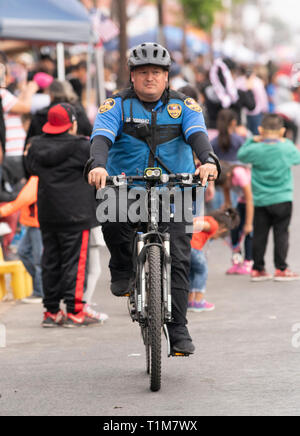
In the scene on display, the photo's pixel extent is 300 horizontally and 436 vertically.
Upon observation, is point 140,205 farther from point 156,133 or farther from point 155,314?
point 155,314

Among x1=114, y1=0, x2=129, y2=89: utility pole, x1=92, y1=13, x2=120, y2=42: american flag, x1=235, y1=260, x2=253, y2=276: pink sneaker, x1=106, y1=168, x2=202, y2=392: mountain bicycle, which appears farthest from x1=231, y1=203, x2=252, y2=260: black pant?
x1=114, y1=0, x2=129, y2=89: utility pole

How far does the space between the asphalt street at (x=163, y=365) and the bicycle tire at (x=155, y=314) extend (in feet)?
0.52

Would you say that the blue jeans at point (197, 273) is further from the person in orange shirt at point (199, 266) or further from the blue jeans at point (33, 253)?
the blue jeans at point (33, 253)

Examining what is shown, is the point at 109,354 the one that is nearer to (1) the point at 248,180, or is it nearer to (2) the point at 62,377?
(2) the point at 62,377

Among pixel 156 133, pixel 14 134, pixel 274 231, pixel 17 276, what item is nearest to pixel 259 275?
pixel 274 231

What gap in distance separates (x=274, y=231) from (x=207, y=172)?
490cm

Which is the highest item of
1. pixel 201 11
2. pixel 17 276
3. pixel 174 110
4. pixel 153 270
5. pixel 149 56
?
pixel 201 11

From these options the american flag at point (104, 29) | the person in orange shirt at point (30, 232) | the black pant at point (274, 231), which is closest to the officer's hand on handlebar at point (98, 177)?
the person in orange shirt at point (30, 232)

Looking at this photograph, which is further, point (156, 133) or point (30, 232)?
point (30, 232)

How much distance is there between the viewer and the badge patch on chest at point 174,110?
655cm

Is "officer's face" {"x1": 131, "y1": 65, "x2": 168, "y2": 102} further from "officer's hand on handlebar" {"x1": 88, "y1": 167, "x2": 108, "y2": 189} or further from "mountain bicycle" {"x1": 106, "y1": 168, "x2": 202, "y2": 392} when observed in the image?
"officer's hand on handlebar" {"x1": 88, "y1": 167, "x2": 108, "y2": 189}

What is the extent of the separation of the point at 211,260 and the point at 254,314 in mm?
3455

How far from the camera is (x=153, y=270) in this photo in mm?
6023

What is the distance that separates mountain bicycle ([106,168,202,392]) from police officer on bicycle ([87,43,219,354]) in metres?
0.25
